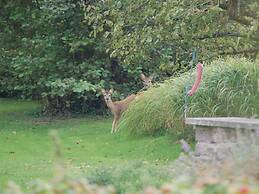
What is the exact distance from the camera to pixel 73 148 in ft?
41.8

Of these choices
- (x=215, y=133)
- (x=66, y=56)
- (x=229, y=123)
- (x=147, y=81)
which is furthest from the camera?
(x=66, y=56)

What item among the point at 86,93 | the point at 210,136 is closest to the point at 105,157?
the point at 210,136

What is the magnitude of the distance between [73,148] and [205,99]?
98.6 inches

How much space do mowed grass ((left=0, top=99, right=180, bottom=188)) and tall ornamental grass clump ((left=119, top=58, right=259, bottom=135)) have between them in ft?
1.17

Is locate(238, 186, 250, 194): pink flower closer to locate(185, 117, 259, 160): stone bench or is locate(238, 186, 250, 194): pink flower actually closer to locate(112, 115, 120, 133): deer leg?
locate(185, 117, 259, 160): stone bench

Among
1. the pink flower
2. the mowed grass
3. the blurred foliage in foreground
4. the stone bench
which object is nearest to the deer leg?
the mowed grass

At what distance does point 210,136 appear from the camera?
9.02 meters

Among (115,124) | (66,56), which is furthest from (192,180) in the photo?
(66,56)

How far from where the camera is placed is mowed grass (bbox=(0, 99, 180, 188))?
956 centimetres

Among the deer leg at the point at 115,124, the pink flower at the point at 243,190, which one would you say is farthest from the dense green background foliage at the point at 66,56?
the pink flower at the point at 243,190

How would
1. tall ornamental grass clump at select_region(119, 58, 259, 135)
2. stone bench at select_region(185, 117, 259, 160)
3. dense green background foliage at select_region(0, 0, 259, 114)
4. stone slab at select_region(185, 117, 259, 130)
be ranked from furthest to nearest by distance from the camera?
dense green background foliage at select_region(0, 0, 259, 114), tall ornamental grass clump at select_region(119, 58, 259, 135), stone bench at select_region(185, 117, 259, 160), stone slab at select_region(185, 117, 259, 130)

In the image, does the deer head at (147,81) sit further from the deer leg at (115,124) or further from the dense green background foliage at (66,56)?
the deer leg at (115,124)

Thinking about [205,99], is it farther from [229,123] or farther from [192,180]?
[192,180]

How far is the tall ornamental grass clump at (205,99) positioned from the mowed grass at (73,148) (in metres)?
0.36
